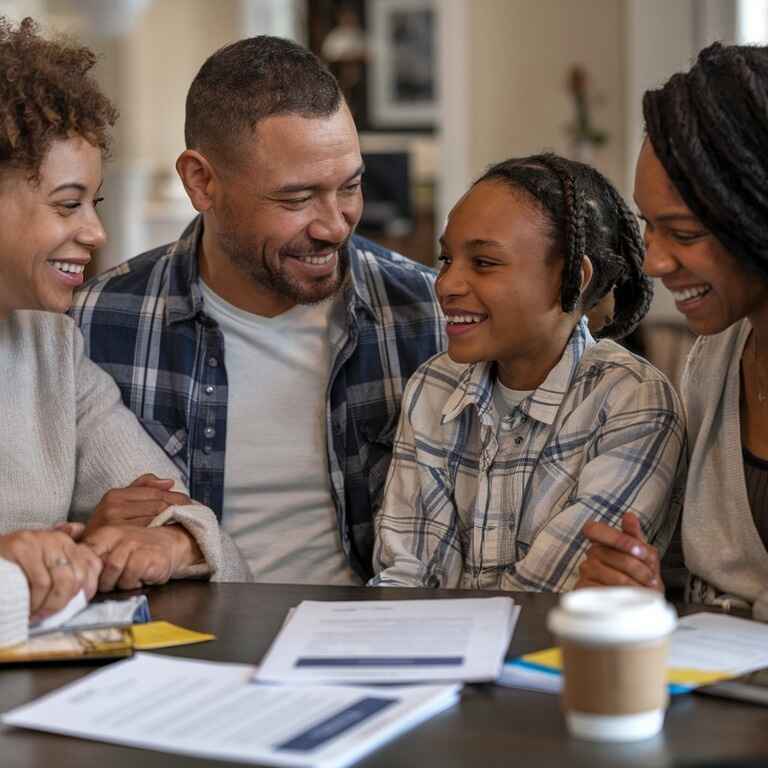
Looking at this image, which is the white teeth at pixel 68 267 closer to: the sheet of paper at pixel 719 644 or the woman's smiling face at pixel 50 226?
the woman's smiling face at pixel 50 226

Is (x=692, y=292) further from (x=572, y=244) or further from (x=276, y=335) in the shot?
(x=276, y=335)

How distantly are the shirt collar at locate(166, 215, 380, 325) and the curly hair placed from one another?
39 cm

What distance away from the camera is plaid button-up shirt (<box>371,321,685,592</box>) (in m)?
1.88

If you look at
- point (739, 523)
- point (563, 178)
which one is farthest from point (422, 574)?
point (563, 178)

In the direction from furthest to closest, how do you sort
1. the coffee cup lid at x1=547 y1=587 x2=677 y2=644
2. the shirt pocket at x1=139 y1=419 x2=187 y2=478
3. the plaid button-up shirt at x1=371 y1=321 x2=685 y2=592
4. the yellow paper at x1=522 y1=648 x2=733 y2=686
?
the shirt pocket at x1=139 y1=419 x2=187 y2=478, the plaid button-up shirt at x1=371 y1=321 x2=685 y2=592, the yellow paper at x1=522 y1=648 x2=733 y2=686, the coffee cup lid at x1=547 y1=587 x2=677 y2=644

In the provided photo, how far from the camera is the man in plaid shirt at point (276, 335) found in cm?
232

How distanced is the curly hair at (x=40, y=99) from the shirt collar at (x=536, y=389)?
657 millimetres

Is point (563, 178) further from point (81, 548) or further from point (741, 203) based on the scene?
point (81, 548)

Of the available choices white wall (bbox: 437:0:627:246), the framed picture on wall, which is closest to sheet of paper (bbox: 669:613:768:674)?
white wall (bbox: 437:0:627:246)

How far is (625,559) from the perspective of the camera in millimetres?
1632

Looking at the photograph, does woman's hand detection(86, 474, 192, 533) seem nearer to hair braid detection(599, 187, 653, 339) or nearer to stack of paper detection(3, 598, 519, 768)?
stack of paper detection(3, 598, 519, 768)

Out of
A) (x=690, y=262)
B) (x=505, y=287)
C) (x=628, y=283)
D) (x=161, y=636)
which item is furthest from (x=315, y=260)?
(x=161, y=636)

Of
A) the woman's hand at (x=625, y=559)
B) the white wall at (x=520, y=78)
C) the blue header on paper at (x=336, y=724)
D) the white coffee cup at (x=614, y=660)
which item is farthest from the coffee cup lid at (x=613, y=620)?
the white wall at (x=520, y=78)

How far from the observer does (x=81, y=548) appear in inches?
67.4
